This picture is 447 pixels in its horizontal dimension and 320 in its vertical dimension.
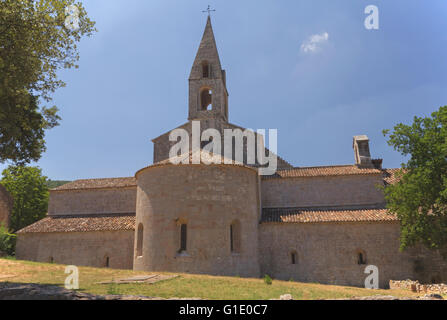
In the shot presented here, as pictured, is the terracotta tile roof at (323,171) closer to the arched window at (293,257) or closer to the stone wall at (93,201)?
the arched window at (293,257)

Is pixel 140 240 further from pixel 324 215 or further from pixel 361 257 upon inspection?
pixel 361 257

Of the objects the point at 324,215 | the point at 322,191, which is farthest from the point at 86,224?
the point at 322,191

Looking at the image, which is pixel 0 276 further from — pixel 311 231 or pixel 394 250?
pixel 394 250

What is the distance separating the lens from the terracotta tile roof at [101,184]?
27.7 m

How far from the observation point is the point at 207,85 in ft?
104

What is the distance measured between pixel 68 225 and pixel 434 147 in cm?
2487

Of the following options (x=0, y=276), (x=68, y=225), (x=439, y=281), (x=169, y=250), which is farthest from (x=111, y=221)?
(x=439, y=281)

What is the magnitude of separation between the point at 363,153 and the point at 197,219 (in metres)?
14.6

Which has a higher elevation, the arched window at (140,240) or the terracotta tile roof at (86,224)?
the terracotta tile roof at (86,224)

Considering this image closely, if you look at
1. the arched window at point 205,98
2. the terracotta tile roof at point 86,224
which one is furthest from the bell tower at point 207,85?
the terracotta tile roof at point 86,224

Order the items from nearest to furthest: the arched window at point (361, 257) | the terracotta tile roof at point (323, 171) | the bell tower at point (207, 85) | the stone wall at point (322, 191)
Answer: the arched window at point (361, 257), the stone wall at point (322, 191), the terracotta tile roof at point (323, 171), the bell tower at point (207, 85)

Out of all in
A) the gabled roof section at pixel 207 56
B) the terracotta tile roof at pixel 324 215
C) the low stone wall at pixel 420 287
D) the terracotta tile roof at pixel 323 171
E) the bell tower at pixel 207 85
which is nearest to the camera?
the low stone wall at pixel 420 287

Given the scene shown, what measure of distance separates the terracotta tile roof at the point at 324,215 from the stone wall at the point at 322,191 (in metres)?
1.08

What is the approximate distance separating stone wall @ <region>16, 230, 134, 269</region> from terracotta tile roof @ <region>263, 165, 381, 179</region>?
446 inches
